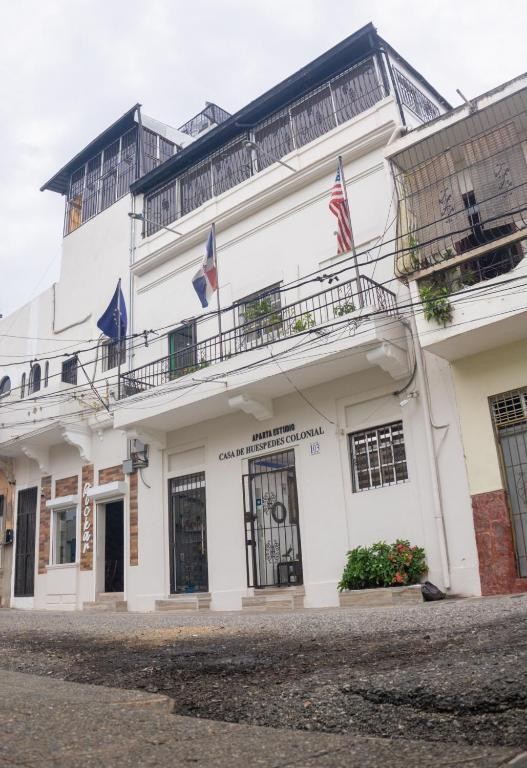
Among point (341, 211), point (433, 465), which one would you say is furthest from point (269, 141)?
point (433, 465)

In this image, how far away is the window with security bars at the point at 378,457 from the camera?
38.1 feet

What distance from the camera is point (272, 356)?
12.2 metres

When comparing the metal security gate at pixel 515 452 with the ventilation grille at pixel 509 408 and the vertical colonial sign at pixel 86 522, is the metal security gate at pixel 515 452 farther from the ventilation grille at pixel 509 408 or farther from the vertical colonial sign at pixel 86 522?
the vertical colonial sign at pixel 86 522

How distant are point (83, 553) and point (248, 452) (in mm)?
5482

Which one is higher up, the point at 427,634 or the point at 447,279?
the point at 447,279

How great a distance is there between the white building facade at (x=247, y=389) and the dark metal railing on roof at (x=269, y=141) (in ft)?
0.15

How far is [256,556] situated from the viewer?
13180 mm

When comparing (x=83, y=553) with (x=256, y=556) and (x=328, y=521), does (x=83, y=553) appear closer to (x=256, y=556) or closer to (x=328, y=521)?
(x=256, y=556)

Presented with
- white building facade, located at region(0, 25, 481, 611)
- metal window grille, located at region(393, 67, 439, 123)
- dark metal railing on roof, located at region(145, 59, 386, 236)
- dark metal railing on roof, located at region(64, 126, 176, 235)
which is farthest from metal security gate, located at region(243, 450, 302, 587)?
dark metal railing on roof, located at region(64, 126, 176, 235)

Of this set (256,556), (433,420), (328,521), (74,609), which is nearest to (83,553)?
(74,609)

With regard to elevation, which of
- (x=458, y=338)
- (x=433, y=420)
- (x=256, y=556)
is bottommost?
(x=256, y=556)

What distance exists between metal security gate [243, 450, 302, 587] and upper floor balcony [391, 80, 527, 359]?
415 cm

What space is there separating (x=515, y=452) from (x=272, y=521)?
4899 mm

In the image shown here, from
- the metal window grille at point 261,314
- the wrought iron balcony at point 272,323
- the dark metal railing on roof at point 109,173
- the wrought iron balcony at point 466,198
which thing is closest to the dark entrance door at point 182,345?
the wrought iron balcony at point 272,323
